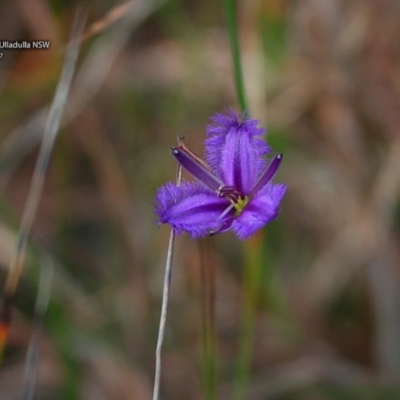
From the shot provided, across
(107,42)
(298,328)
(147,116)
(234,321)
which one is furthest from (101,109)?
(298,328)

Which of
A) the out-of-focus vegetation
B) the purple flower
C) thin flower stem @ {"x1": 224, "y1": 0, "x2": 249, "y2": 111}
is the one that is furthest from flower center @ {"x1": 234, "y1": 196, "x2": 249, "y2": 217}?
the out-of-focus vegetation

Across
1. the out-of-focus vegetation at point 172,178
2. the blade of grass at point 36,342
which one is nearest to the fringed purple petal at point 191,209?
A: the blade of grass at point 36,342

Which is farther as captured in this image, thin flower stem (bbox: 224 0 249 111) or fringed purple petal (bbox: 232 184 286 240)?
thin flower stem (bbox: 224 0 249 111)

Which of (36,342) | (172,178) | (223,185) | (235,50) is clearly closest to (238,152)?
(223,185)

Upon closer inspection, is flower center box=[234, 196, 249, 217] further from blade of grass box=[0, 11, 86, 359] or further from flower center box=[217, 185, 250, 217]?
blade of grass box=[0, 11, 86, 359]

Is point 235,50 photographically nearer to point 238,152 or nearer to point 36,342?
point 238,152

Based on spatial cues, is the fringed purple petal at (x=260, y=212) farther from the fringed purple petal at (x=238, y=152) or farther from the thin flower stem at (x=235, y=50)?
the thin flower stem at (x=235, y=50)

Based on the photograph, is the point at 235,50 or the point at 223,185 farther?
the point at 235,50
